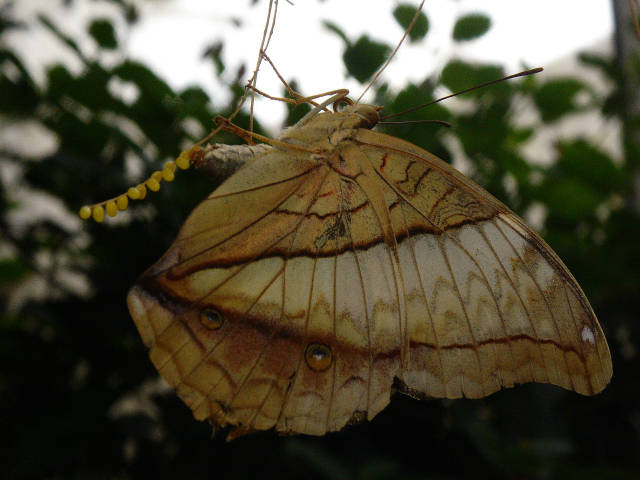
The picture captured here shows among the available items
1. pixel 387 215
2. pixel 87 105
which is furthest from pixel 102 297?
pixel 387 215

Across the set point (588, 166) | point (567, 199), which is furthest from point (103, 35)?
point (588, 166)

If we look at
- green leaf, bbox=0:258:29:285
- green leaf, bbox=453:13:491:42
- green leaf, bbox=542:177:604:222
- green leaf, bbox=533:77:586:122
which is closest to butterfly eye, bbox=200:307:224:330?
green leaf, bbox=453:13:491:42

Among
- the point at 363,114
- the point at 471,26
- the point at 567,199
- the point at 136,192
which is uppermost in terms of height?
the point at 471,26

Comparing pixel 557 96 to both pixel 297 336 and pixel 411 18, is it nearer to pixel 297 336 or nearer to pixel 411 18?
pixel 411 18

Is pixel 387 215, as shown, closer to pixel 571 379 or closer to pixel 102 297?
pixel 571 379

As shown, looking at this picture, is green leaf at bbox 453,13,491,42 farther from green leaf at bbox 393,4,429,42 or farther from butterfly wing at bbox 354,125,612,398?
butterfly wing at bbox 354,125,612,398

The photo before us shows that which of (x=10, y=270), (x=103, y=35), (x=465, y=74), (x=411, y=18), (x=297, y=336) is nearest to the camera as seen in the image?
(x=297, y=336)

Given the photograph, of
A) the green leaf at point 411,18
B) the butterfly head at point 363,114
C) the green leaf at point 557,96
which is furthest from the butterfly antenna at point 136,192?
the green leaf at point 557,96
